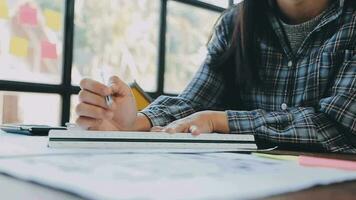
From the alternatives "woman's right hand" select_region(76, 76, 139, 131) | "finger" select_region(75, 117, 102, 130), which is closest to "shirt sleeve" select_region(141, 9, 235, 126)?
"woman's right hand" select_region(76, 76, 139, 131)

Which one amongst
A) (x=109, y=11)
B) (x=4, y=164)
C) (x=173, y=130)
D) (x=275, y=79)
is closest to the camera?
(x=4, y=164)

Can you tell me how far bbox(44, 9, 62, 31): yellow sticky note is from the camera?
2.11 metres

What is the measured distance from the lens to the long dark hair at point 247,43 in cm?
123

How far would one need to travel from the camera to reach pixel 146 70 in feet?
8.64

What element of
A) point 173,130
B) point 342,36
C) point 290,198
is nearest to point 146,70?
point 342,36

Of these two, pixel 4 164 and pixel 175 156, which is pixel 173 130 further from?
pixel 4 164

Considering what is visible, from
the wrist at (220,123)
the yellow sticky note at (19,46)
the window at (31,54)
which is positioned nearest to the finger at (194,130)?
the wrist at (220,123)

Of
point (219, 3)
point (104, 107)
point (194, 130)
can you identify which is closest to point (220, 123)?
point (194, 130)

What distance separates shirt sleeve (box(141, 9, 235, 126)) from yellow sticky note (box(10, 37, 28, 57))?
1.03m

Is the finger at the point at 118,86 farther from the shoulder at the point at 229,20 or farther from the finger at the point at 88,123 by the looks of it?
the shoulder at the point at 229,20

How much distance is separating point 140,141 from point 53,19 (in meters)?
1.56

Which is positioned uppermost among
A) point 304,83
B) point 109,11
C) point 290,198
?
point 109,11

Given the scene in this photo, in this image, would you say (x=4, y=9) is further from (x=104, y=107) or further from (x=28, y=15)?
(x=104, y=107)

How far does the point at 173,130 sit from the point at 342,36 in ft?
1.73
